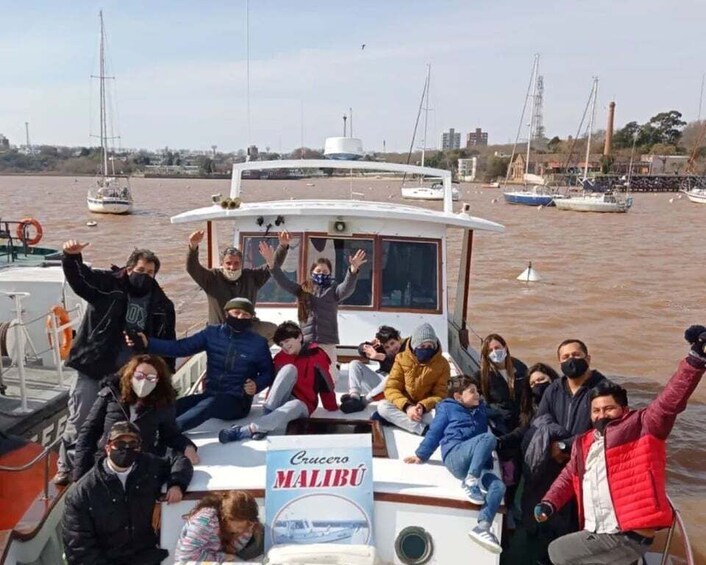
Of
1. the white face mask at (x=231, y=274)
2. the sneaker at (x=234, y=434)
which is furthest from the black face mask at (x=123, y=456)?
the white face mask at (x=231, y=274)

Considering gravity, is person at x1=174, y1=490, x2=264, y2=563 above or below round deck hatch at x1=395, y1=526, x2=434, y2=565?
above

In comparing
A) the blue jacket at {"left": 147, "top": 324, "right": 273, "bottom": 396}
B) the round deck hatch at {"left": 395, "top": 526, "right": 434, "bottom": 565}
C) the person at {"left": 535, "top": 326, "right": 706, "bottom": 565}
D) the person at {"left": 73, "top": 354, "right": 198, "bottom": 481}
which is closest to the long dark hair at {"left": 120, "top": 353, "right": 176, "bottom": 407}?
the person at {"left": 73, "top": 354, "right": 198, "bottom": 481}

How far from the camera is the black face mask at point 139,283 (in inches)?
208

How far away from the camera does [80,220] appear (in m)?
38.2

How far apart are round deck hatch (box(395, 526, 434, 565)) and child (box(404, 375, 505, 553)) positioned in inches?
10.6

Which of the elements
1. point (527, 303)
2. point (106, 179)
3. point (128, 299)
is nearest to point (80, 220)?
point (106, 179)

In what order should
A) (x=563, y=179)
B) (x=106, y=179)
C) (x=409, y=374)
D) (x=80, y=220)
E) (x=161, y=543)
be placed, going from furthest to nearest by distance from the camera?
(x=563, y=179) < (x=106, y=179) < (x=80, y=220) < (x=409, y=374) < (x=161, y=543)

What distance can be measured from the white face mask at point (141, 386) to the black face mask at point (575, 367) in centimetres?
275

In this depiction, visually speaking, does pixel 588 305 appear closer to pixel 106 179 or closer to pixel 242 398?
pixel 242 398

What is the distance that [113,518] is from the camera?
3.80 m

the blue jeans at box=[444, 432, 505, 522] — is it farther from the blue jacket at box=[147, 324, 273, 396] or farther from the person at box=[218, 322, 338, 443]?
the blue jacket at box=[147, 324, 273, 396]

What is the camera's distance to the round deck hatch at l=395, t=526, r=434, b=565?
406 centimetres

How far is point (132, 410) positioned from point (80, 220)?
36910 millimetres

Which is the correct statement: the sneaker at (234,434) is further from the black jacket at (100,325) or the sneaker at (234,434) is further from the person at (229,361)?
the black jacket at (100,325)
